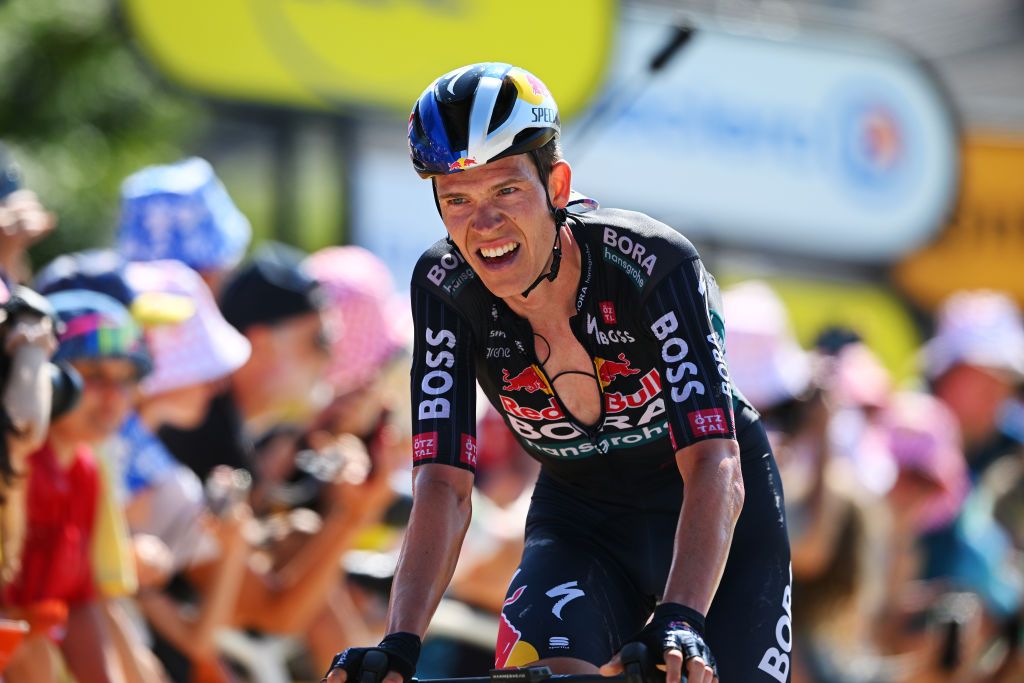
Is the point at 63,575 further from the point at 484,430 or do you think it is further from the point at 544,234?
the point at 484,430

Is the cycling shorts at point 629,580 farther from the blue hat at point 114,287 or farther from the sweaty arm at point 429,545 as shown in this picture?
the blue hat at point 114,287

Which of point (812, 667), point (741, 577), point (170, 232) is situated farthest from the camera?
point (812, 667)

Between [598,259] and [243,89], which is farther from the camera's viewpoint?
[243,89]

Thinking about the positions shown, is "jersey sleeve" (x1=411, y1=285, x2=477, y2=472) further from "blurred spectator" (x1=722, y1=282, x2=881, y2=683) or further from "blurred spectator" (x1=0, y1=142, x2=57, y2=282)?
"blurred spectator" (x1=722, y1=282, x2=881, y2=683)

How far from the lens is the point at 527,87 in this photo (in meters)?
3.93

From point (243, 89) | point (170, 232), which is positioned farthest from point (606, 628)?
point (243, 89)

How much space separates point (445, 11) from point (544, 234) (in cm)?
872

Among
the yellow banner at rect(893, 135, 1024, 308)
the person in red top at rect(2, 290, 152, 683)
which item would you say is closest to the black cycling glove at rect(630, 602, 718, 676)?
the person in red top at rect(2, 290, 152, 683)

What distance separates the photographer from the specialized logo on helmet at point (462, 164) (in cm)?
379

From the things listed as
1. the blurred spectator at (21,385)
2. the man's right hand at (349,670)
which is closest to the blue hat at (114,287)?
the blurred spectator at (21,385)

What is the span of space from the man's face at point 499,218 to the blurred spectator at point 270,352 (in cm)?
306

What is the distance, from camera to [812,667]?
784 centimetres

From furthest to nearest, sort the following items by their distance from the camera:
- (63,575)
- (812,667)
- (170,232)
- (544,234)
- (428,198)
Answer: (428,198)
(812,667)
(170,232)
(63,575)
(544,234)

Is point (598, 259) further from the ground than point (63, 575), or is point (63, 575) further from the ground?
point (598, 259)
